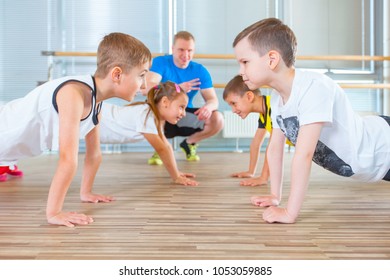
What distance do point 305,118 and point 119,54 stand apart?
0.55 metres

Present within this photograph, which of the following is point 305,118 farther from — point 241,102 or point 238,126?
point 238,126

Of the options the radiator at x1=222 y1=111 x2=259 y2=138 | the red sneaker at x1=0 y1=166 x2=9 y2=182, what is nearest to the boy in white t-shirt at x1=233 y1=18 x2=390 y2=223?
the red sneaker at x1=0 y1=166 x2=9 y2=182

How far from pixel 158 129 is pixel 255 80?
921 millimetres

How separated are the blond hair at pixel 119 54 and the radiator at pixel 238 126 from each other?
2.78m

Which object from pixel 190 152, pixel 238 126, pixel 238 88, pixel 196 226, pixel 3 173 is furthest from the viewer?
pixel 238 126

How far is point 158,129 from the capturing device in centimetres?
204

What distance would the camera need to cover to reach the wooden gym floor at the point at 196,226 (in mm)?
852

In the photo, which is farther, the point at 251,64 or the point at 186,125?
the point at 186,125

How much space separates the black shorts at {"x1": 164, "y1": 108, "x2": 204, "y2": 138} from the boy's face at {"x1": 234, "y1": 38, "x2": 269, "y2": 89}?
155cm

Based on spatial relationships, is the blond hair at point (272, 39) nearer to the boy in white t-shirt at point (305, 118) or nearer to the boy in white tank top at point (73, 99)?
the boy in white t-shirt at point (305, 118)

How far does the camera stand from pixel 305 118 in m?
1.10

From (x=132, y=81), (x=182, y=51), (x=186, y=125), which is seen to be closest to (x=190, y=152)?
(x=186, y=125)

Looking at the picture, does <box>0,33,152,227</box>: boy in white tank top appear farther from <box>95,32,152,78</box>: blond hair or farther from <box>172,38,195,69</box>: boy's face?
<box>172,38,195,69</box>: boy's face

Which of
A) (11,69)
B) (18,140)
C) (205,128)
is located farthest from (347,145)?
(11,69)
